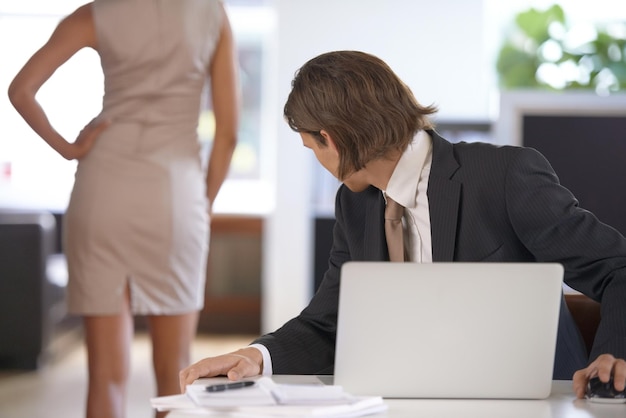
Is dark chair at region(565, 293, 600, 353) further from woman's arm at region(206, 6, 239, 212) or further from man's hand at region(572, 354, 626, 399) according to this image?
woman's arm at region(206, 6, 239, 212)

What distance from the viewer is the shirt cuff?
1767 millimetres

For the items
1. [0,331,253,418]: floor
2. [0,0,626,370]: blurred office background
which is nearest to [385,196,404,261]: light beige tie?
[0,331,253,418]: floor

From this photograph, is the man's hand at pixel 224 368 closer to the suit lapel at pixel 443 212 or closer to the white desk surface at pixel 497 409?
the white desk surface at pixel 497 409

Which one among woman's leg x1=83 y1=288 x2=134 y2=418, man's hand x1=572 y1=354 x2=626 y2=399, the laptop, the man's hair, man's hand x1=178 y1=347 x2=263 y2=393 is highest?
the man's hair

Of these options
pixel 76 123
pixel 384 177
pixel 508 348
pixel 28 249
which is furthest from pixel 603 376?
pixel 76 123

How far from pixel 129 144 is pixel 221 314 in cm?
444

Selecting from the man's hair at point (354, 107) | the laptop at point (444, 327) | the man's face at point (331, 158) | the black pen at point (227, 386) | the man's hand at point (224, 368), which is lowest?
the man's hand at point (224, 368)

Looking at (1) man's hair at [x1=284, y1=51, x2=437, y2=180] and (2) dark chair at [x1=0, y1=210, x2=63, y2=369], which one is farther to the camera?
(2) dark chair at [x1=0, y1=210, x2=63, y2=369]

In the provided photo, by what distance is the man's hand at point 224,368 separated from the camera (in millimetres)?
1627

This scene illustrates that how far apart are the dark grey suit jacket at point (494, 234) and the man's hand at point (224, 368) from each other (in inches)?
4.3

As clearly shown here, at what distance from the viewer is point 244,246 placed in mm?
7309

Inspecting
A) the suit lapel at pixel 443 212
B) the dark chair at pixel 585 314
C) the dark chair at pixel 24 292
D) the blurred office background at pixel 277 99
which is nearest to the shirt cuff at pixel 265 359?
the suit lapel at pixel 443 212

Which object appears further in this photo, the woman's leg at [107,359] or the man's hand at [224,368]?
the woman's leg at [107,359]

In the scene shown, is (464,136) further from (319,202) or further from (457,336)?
(457,336)
